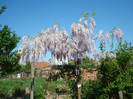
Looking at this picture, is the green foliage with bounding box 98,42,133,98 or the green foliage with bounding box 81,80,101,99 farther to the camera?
the green foliage with bounding box 81,80,101,99

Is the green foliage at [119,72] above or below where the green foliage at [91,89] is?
above

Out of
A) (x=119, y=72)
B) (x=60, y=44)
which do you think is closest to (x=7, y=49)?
(x=60, y=44)

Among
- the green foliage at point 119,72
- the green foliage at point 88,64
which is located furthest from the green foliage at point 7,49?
the green foliage at point 119,72

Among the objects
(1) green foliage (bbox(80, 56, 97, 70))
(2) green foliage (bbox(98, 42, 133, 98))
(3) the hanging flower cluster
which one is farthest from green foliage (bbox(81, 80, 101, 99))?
(3) the hanging flower cluster

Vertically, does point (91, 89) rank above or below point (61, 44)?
below

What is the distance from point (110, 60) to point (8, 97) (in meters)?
6.93

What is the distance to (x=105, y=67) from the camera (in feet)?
21.1

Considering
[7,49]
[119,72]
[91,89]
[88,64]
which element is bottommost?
[91,89]

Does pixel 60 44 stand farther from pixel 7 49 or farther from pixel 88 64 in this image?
pixel 7 49

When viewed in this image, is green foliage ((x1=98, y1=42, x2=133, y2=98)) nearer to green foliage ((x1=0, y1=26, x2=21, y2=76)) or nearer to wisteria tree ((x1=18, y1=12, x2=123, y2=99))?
wisteria tree ((x1=18, y1=12, x2=123, y2=99))

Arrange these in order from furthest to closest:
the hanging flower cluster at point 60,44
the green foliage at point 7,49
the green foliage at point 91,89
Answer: the green foliage at point 7,49
the green foliage at point 91,89
the hanging flower cluster at point 60,44

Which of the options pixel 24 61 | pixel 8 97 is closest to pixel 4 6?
pixel 24 61

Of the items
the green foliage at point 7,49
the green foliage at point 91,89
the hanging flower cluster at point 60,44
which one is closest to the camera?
the hanging flower cluster at point 60,44

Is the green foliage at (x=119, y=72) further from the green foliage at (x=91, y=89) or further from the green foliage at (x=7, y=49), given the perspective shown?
the green foliage at (x=7, y=49)
